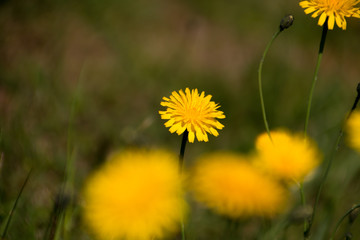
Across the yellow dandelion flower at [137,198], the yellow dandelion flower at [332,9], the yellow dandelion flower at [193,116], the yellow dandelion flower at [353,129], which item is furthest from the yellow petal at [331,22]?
the yellow dandelion flower at [137,198]

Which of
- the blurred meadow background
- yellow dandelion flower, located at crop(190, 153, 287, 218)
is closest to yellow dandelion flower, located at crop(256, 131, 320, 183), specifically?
yellow dandelion flower, located at crop(190, 153, 287, 218)

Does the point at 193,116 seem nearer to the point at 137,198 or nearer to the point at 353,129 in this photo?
the point at 137,198

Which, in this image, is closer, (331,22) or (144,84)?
(331,22)

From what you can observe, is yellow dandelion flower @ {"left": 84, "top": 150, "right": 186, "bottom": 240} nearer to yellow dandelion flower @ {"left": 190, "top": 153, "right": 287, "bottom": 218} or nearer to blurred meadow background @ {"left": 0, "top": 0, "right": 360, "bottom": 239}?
yellow dandelion flower @ {"left": 190, "top": 153, "right": 287, "bottom": 218}

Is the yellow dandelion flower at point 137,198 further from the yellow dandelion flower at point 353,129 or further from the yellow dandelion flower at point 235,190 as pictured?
the yellow dandelion flower at point 353,129

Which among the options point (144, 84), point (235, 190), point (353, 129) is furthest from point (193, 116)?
point (144, 84)

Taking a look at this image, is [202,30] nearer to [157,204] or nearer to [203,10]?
[203,10]
